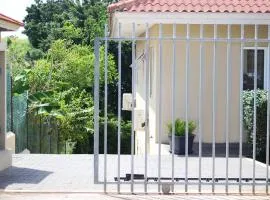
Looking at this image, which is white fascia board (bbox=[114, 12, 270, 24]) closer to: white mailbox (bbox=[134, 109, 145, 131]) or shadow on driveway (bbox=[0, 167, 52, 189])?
white mailbox (bbox=[134, 109, 145, 131])

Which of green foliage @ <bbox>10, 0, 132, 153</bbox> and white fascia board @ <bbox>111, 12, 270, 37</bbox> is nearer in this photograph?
white fascia board @ <bbox>111, 12, 270, 37</bbox>

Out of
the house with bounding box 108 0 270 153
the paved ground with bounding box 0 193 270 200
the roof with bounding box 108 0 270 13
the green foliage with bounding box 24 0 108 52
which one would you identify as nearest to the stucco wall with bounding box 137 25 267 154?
the house with bounding box 108 0 270 153

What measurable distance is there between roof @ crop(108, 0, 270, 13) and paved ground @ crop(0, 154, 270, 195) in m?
3.47

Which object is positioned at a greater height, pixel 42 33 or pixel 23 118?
pixel 42 33

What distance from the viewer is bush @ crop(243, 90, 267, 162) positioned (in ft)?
43.1

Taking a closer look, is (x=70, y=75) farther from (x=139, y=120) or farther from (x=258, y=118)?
(x=258, y=118)

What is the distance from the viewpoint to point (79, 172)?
11227 millimetres

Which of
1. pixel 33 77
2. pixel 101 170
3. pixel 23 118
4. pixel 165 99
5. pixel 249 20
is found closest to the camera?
pixel 101 170

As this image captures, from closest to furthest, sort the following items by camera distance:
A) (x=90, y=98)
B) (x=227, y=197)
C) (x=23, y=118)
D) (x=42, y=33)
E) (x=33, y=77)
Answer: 1. (x=227, y=197)
2. (x=23, y=118)
3. (x=33, y=77)
4. (x=90, y=98)
5. (x=42, y=33)

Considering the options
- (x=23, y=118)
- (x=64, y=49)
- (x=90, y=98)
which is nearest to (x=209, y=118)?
(x=23, y=118)

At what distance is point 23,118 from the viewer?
17469 millimetres

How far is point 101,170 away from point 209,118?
4290 millimetres

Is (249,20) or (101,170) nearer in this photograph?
(101,170)

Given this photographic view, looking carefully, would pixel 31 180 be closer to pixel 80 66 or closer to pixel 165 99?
pixel 165 99
